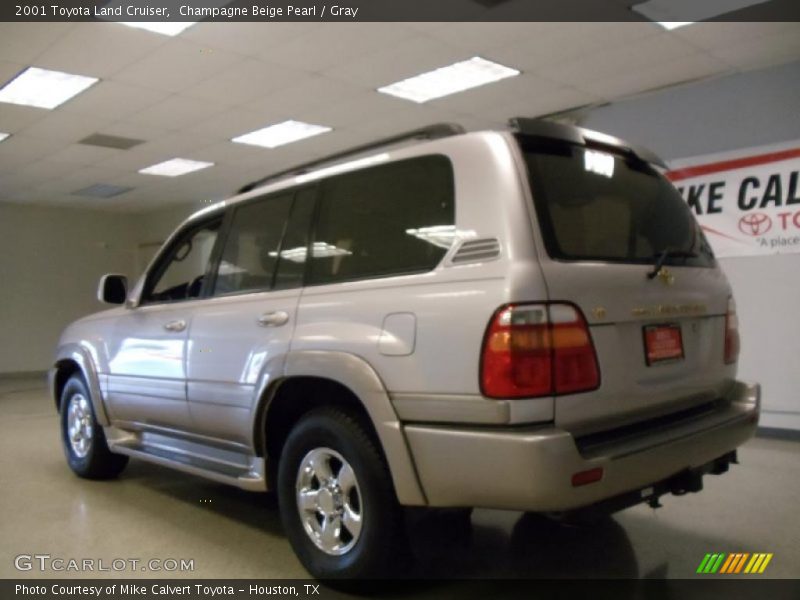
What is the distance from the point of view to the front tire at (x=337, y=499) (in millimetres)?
2273

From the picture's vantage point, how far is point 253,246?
3174mm

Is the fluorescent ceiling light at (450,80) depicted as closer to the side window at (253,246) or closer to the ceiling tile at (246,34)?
the ceiling tile at (246,34)

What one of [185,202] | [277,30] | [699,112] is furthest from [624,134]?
[185,202]

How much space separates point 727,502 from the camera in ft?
12.0

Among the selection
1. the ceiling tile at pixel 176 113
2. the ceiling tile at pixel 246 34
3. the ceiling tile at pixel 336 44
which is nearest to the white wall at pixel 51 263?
the ceiling tile at pixel 176 113

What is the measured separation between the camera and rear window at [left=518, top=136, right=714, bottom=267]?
87.3 inches

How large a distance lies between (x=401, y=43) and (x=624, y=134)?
320 centimetres

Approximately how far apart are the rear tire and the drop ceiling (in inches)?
112

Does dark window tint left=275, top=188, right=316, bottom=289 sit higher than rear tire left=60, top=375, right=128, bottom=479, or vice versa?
dark window tint left=275, top=188, right=316, bottom=289

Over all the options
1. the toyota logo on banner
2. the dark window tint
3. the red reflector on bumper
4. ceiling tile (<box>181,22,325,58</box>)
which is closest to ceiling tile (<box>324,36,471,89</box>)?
ceiling tile (<box>181,22,325,58</box>)

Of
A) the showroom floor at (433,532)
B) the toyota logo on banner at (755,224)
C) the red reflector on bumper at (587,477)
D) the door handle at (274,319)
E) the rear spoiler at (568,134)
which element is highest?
the rear spoiler at (568,134)

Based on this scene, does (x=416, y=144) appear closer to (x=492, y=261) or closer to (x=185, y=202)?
Result: (x=492, y=261)

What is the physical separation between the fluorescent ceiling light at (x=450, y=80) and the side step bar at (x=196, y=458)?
423cm

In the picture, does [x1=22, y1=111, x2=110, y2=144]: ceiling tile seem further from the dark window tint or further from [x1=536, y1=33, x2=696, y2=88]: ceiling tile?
the dark window tint
